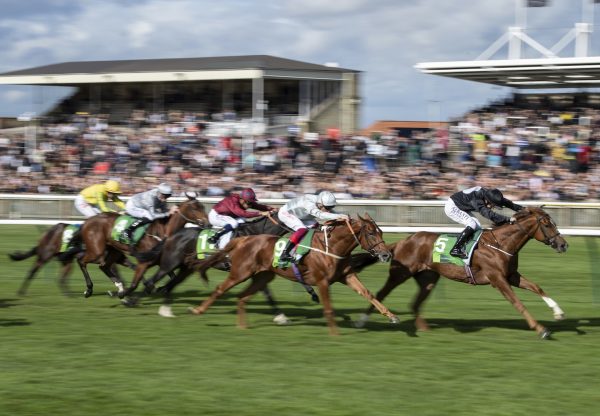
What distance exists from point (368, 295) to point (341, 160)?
1595cm

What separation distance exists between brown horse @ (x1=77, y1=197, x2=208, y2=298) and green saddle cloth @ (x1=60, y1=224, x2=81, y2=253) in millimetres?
230

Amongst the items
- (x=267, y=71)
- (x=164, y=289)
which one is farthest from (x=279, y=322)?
(x=267, y=71)

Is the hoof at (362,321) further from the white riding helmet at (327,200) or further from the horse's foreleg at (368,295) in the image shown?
the white riding helmet at (327,200)

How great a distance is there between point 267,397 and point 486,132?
18935 millimetres

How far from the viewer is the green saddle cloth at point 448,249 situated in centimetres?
1029

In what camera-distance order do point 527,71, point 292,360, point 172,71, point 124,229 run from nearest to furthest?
point 292,360
point 124,229
point 527,71
point 172,71

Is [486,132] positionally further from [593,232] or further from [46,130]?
[46,130]

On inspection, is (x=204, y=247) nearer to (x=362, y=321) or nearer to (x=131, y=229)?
(x=131, y=229)

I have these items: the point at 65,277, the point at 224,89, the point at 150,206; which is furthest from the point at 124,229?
the point at 224,89

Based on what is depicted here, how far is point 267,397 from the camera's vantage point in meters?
7.07

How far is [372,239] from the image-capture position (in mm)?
9750

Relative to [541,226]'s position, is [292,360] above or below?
below

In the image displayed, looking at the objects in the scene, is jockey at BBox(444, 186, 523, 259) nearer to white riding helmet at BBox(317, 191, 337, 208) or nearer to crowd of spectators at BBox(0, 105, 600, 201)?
white riding helmet at BBox(317, 191, 337, 208)

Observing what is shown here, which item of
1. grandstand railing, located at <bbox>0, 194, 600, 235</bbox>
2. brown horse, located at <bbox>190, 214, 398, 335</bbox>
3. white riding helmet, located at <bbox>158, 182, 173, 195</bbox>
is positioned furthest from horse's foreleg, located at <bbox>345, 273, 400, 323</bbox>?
grandstand railing, located at <bbox>0, 194, 600, 235</bbox>
